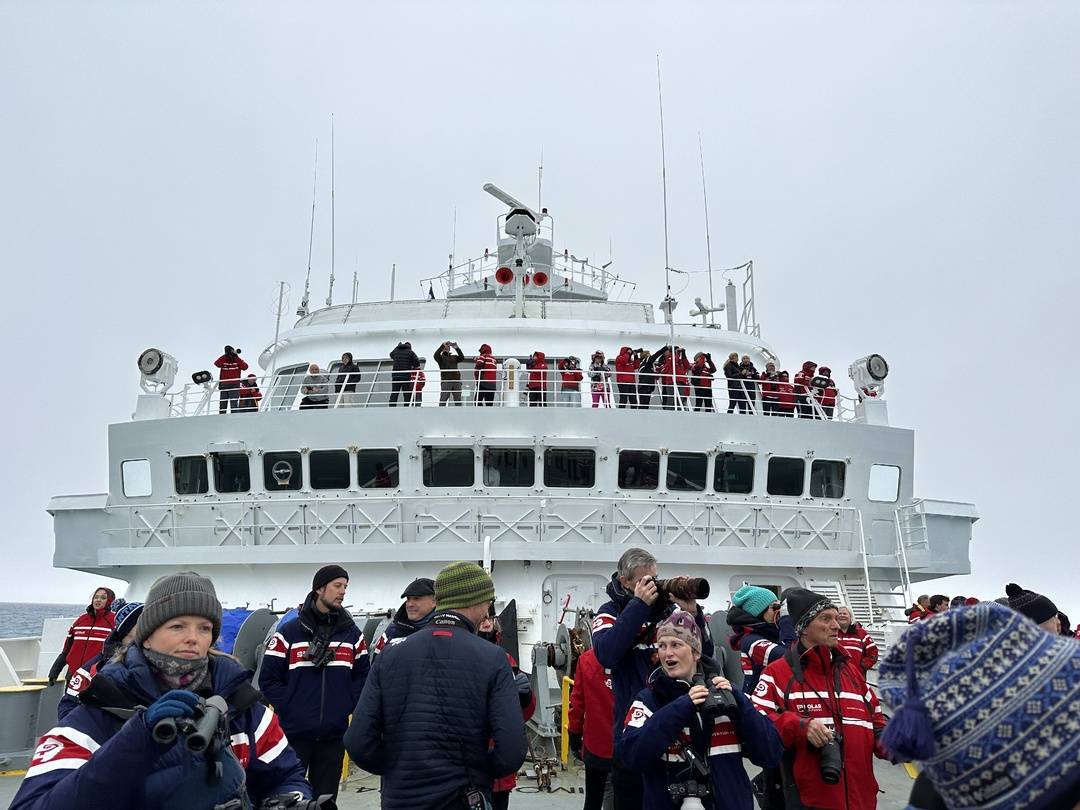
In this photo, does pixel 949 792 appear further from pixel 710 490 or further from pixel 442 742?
pixel 710 490

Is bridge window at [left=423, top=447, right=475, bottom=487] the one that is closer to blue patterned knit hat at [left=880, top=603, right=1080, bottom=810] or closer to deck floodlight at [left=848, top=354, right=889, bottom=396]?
deck floodlight at [left=848, top=354, right=889, bottom=396]

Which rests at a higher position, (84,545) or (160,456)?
(160,456)

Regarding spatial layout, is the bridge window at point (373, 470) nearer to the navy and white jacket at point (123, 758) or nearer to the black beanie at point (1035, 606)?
the black beanie at point (1035, 606)

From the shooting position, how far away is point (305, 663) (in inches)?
253

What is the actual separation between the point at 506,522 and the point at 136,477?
7.02m

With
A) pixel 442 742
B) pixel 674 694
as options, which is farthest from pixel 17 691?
pixel 674 694

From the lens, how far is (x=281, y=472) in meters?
16.3

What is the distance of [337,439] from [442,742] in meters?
11.9

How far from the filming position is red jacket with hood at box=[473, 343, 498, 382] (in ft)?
55.5

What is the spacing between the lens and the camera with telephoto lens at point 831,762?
464 cm

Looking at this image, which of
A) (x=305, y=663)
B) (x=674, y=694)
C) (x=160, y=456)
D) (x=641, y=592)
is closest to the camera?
(x=674, y=694)

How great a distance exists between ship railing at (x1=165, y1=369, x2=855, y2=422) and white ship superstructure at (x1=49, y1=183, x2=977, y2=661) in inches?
6.0

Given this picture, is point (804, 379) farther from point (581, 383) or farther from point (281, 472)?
point (281, 472)

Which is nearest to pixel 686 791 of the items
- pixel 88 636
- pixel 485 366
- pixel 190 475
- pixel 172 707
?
pixel 172 707
